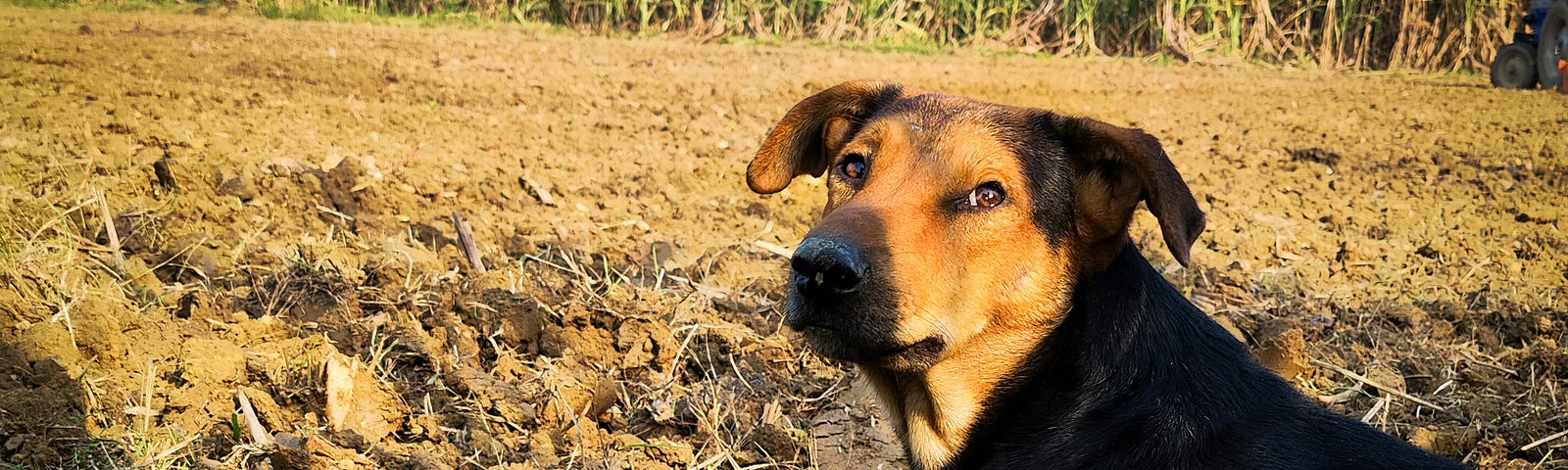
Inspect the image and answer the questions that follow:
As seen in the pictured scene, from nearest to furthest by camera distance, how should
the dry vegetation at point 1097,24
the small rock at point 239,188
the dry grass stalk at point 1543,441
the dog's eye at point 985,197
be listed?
1. the dog's eye at point 985,197
2. the dry grass stalk at point 1543,441
3. the small rock at point 239,188
4. the dry vegetation at point 1097,24

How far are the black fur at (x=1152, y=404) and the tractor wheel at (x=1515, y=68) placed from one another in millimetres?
12591

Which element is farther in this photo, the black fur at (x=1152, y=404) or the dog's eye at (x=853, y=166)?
the dog's eye at (x=853, y=166)

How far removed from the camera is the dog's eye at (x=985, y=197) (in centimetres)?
335

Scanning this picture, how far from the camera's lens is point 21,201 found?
5.28 metres

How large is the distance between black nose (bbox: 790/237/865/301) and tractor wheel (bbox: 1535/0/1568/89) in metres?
12.0

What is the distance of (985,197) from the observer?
11.0 ft

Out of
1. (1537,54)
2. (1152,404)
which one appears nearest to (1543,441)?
(1152,404)

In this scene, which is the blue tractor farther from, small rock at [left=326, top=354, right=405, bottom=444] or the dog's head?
small rock at [left=326, top=354, right=405, bottom=444]

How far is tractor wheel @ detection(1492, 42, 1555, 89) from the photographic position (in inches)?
526

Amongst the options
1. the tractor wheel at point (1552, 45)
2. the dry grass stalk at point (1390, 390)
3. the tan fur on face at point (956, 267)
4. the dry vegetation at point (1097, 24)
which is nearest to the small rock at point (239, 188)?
the tan fur on face at point (956, 267)

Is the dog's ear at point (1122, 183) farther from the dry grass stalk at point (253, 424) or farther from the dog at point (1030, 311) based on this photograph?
the dry grass stalk at point (253, 424)

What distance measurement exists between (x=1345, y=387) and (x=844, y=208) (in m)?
2.91

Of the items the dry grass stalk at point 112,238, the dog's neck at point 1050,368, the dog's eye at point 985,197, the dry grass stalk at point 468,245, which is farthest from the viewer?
the dry grass stalk at point 468,245

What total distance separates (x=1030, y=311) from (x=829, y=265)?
72cm
